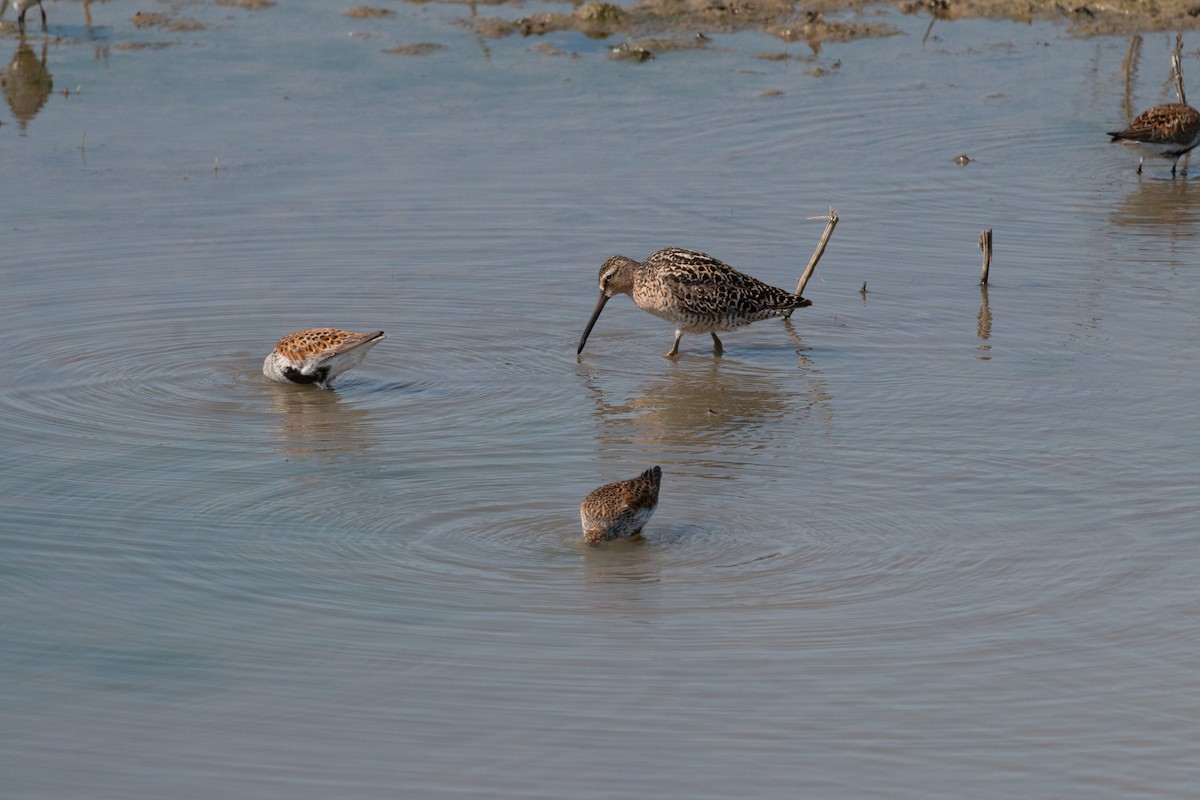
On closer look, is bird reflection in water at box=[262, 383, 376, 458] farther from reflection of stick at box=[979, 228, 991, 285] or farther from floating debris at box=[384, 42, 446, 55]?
floating debris at box=[384, 42, 446, 55]

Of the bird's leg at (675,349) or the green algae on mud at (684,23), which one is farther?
the green algae on mud at (684,23)

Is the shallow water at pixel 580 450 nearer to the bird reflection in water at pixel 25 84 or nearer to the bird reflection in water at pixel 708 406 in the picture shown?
the bird reflection in water at pixel 708 406

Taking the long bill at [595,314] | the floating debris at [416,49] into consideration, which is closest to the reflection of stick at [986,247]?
the long bill at [595,314]

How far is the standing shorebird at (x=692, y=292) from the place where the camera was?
12297 millimetres

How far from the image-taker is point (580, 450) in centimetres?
1011

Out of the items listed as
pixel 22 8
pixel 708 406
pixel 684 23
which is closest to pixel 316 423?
pixel 708 406

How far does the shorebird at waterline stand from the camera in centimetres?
1734

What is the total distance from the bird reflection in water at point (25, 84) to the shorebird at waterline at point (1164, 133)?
11.8 meters

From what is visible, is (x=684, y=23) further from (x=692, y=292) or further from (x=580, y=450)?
(x=580, y=450)

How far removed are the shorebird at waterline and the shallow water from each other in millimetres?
→ 391

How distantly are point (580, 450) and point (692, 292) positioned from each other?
2510 mm

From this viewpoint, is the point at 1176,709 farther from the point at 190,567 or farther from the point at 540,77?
the point at 540,77

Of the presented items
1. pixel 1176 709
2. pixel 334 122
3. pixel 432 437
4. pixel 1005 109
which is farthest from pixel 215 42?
pixel 1176 709

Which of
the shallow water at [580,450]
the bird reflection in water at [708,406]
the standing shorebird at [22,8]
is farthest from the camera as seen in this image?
the standing shorebird at [22,8]
